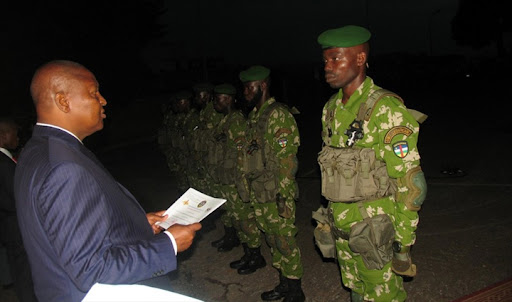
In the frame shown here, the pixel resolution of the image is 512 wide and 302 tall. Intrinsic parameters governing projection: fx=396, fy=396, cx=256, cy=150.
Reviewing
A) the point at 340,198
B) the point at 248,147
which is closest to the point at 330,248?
the point at 340,198

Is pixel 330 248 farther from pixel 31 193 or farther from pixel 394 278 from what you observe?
pixel 31 193

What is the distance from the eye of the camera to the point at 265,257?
16.5ft

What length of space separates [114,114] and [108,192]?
18919mm

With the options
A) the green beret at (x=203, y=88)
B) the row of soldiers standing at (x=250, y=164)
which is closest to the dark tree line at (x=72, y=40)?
the green beret at (x=203, y=88)

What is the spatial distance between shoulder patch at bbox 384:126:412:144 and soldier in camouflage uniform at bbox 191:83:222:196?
3425 mm

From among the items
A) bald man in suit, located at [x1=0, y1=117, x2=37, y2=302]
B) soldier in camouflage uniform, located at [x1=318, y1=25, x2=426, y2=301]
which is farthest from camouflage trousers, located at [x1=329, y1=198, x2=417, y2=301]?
bald man in suit, located at [x1=0, y1=117, x2=37, y2=302]

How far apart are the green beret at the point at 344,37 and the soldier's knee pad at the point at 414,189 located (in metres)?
0.94

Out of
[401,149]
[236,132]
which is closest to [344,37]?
Answer: [401,149]

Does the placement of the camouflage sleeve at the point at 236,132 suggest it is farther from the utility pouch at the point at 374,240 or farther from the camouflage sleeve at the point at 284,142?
the utility pouch at the point at 374,240

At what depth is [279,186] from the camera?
3.89 m

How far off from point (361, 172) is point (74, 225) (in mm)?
1731

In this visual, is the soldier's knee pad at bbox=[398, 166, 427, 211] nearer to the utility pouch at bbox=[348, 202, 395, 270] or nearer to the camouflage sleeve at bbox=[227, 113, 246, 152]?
the utility pouch at bbox=[348, 202, 395, 270]

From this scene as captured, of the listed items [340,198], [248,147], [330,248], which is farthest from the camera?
[248,147]

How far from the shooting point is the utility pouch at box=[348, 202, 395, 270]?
2.52m
